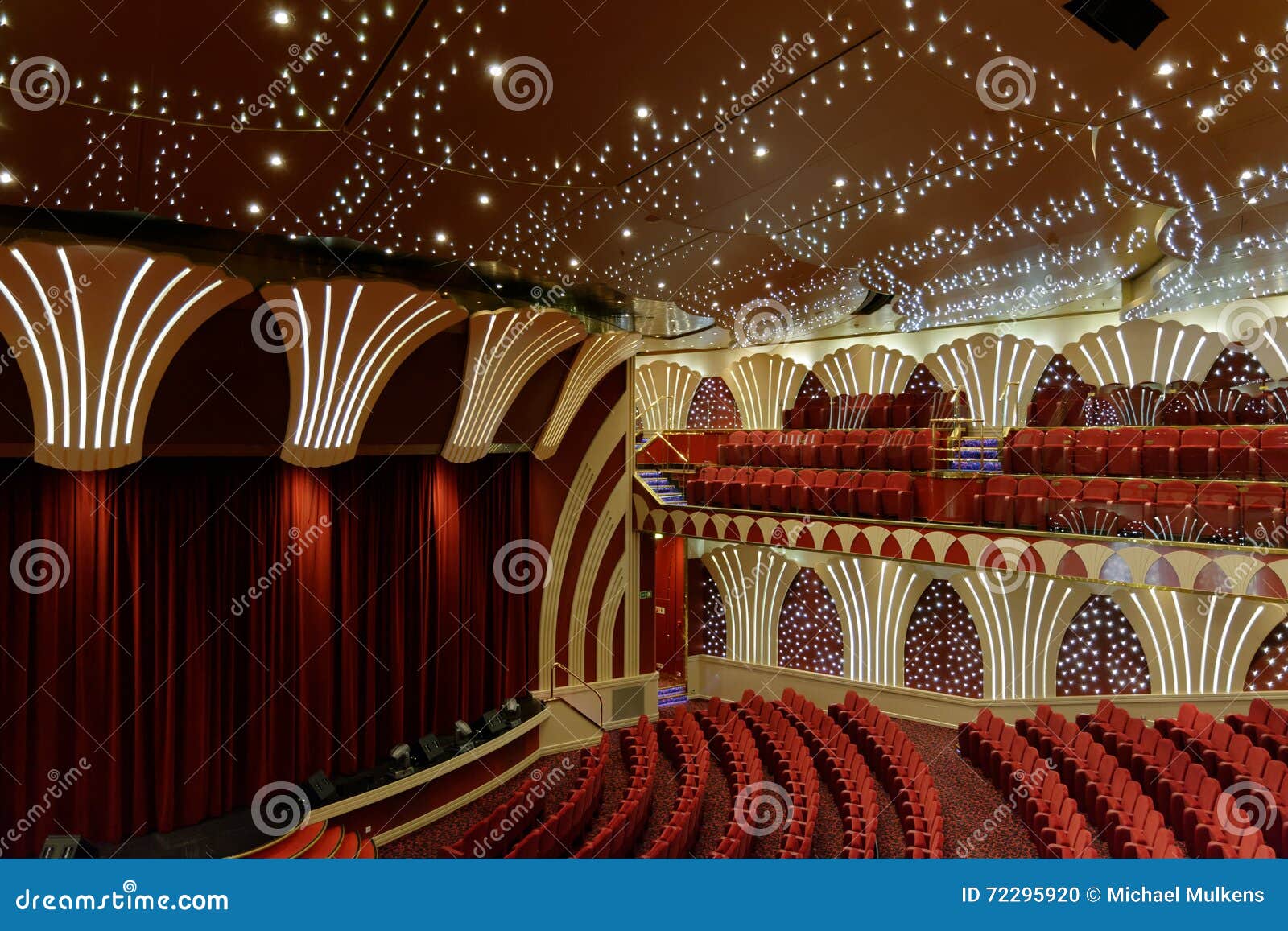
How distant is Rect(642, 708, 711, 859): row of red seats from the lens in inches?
223

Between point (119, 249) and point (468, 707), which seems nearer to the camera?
point (119, 249)

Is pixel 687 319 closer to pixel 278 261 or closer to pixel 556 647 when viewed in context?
pixel 556 647

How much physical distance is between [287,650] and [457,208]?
405 centimetres

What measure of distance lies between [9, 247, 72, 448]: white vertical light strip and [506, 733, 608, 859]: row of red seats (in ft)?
12.7

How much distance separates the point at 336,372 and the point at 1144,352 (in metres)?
10.1

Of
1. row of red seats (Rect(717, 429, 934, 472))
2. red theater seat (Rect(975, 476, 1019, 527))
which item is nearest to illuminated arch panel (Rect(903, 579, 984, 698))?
row of red seats (Rect(717, 429, 934, 472))

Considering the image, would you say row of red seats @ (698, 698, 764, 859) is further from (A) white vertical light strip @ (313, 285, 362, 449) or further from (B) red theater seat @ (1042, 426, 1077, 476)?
(B) red theater seat @ (1042, 426, 1077, 476)

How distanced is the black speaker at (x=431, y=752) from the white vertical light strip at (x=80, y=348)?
404cm

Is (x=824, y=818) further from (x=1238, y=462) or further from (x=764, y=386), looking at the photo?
(x=764, y=386)

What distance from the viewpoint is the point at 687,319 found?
41.5ft

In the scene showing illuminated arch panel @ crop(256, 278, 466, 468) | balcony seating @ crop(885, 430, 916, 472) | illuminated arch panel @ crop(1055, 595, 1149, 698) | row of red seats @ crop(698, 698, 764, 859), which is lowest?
row of red seats @ crop(698, 698, 764, 859)

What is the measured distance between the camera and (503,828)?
20.3ft

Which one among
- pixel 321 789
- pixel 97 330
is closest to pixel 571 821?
pixel 321 789
